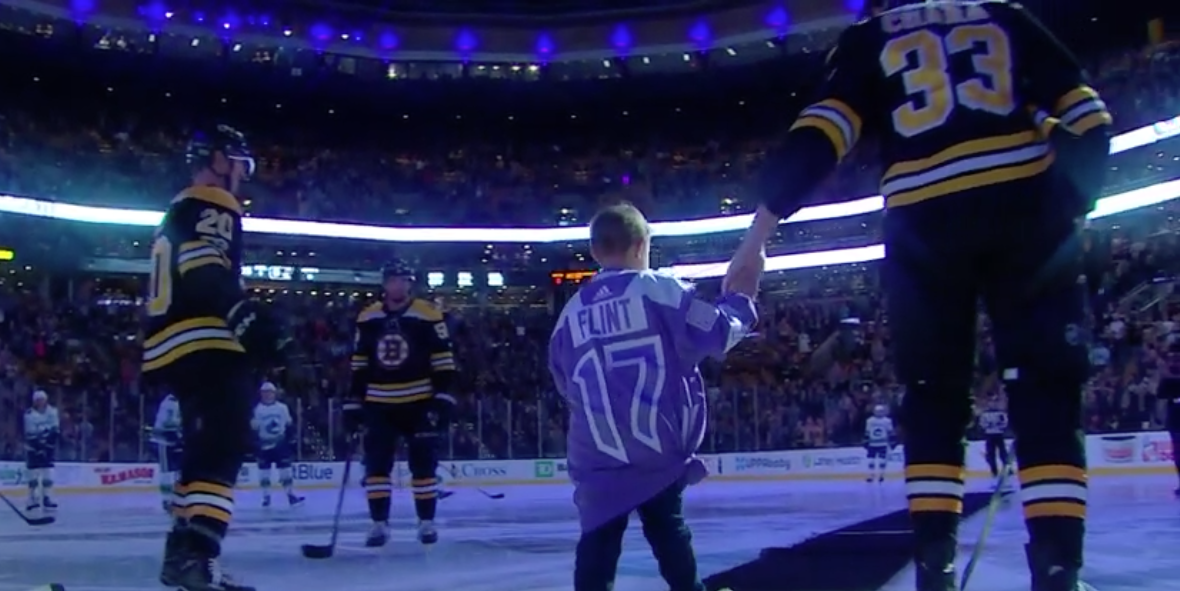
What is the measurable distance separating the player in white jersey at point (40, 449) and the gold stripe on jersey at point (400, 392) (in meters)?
6.14

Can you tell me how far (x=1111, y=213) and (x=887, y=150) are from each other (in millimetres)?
20545

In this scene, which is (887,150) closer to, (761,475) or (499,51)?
(761,475)

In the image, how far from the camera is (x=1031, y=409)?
8.64 ft

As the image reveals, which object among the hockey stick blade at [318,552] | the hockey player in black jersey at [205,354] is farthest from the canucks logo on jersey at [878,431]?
the hockey player in black jersey at [205,354]

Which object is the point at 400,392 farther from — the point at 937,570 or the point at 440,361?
the point at 937,570

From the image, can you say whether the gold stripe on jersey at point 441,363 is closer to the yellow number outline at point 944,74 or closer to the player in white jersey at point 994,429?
the yellow number outline at point 944,74

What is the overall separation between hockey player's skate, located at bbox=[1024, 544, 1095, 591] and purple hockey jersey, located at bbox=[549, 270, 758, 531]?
818mm

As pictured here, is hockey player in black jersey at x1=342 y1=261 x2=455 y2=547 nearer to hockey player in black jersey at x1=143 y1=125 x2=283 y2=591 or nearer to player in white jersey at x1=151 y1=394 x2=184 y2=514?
hockey player in black jersey at x1=143 y1=125 x2=283 y2=591

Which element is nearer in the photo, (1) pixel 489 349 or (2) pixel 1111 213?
(2) pixel 1111 213

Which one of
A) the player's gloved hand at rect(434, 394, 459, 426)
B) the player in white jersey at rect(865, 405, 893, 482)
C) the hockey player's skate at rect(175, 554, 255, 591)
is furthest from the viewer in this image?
the player in white jersey at rect(865, 405, 893, 482)

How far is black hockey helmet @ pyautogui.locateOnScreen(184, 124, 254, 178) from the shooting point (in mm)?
4727

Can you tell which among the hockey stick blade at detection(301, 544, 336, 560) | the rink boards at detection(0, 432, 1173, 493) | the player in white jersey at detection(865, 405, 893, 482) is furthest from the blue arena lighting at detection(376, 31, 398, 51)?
the hockey stick blade at detection(301, 544, 336, 560)

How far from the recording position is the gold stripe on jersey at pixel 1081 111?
2.71 meters

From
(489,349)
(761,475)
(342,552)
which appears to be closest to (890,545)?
(342,552)
